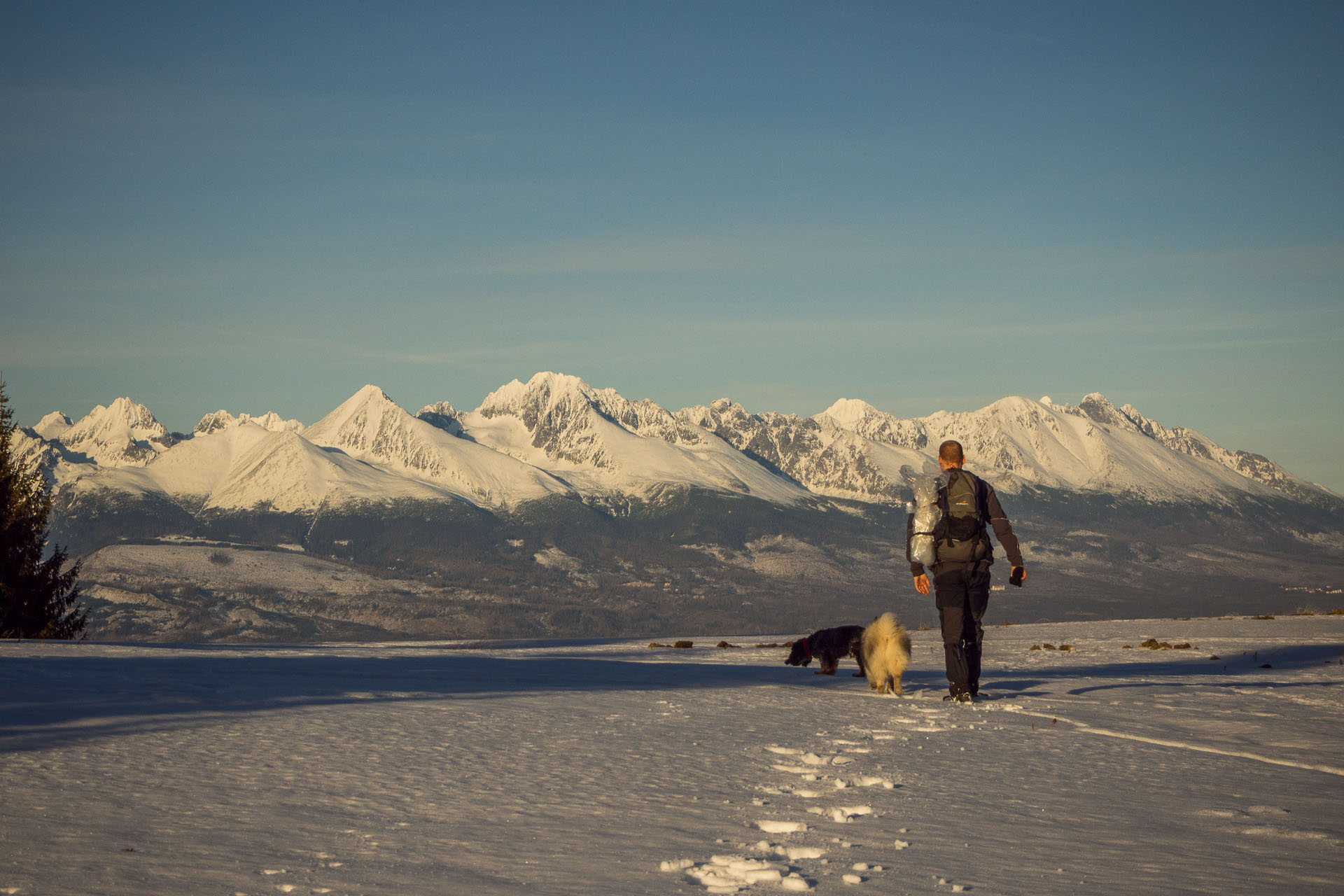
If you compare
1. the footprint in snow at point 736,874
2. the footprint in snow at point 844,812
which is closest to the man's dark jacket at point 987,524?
the footprint in snow at point 844,812

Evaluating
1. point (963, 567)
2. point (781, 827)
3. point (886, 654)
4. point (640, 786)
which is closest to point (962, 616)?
point (963, 567)

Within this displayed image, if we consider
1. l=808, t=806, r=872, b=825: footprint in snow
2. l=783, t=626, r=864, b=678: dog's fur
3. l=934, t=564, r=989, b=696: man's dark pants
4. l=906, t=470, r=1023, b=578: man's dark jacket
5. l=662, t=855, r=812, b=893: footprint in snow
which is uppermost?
l=906, t=470, r=1023, b=578: man's dark jacket

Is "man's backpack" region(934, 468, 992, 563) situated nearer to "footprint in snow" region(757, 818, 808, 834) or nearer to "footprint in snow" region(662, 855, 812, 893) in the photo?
"footprint in snow" region(757, 818, 808, 834)

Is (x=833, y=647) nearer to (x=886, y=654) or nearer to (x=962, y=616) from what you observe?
(x=886, y=654)

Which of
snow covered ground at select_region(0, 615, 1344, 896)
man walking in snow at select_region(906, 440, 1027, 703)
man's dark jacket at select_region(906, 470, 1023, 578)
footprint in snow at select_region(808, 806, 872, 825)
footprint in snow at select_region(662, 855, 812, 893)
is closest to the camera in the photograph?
footprint in snow at select_region(662, 855, 812, 893)

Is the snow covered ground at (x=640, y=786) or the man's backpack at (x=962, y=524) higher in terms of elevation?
the man's backpack at (x=962, y=524)

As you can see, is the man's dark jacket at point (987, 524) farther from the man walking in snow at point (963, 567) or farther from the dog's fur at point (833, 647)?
the dog's fur at point (833, 647)

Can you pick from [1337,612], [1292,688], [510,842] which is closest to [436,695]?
[510,842]

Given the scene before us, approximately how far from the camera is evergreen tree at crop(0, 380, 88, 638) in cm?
3503

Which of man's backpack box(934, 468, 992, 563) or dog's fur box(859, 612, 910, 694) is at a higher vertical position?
man's backpack box(934, 468, 992, 563)

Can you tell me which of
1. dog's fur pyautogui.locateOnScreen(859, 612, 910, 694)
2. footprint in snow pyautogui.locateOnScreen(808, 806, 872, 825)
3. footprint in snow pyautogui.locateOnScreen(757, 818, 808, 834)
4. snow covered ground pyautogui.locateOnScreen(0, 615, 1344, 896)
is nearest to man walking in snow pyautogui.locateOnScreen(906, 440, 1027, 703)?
snow covered ground pyautogui.locateOnScreen(0, 615, 1344, 896)

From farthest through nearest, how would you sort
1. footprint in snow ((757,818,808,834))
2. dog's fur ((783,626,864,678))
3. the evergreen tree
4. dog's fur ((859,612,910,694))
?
the evergreen tree, dog's fur ((783,626,864,678)), dog's fur ((859,612,910,694)), footprint in snow ((757,818,808,834))

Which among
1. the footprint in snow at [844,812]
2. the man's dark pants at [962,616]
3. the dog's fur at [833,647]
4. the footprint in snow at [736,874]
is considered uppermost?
the man's dark pants at [962,616]

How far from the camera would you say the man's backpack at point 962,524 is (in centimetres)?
1355
